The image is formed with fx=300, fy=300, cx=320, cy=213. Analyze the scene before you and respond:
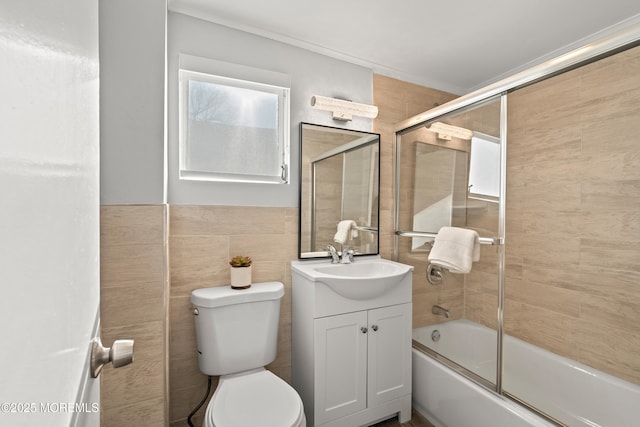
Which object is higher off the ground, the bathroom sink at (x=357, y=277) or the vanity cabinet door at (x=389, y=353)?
the bathroom sink at (x=357, y=277)

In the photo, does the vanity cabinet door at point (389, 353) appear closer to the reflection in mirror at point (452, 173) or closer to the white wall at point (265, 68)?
the reflection in mirror at point (452, 173)

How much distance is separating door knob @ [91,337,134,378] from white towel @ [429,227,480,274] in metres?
1.67

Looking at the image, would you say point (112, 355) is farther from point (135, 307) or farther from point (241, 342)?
point (241, 342)

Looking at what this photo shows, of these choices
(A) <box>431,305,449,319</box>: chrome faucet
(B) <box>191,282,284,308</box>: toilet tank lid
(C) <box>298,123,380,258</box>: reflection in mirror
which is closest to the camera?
(B) <box>191,282,284,308</box>: toilet tank lid

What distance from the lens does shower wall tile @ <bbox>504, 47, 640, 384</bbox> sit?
166cm

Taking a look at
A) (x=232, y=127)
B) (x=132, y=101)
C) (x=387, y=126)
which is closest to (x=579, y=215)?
(x=387, y=126)

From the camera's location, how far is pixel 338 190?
2084 millimetres

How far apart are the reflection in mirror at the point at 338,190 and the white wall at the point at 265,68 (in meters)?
0.08

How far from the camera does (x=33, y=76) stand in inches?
8.4

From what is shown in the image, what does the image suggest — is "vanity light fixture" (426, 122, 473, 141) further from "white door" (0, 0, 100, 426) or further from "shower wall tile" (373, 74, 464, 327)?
"white door" (0, 0, 100, 426)

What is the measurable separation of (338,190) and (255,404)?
1325 millimetres

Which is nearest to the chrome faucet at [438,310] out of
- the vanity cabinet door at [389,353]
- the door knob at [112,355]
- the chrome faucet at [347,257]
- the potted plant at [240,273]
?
the vanity cabinet door at [389,353]

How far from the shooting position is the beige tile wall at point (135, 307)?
1.21 meters

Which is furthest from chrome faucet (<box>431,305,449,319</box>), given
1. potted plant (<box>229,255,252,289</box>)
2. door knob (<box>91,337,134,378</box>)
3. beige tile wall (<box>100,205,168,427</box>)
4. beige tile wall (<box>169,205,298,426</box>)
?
door knob (<box>91,337,134,378</box>)
